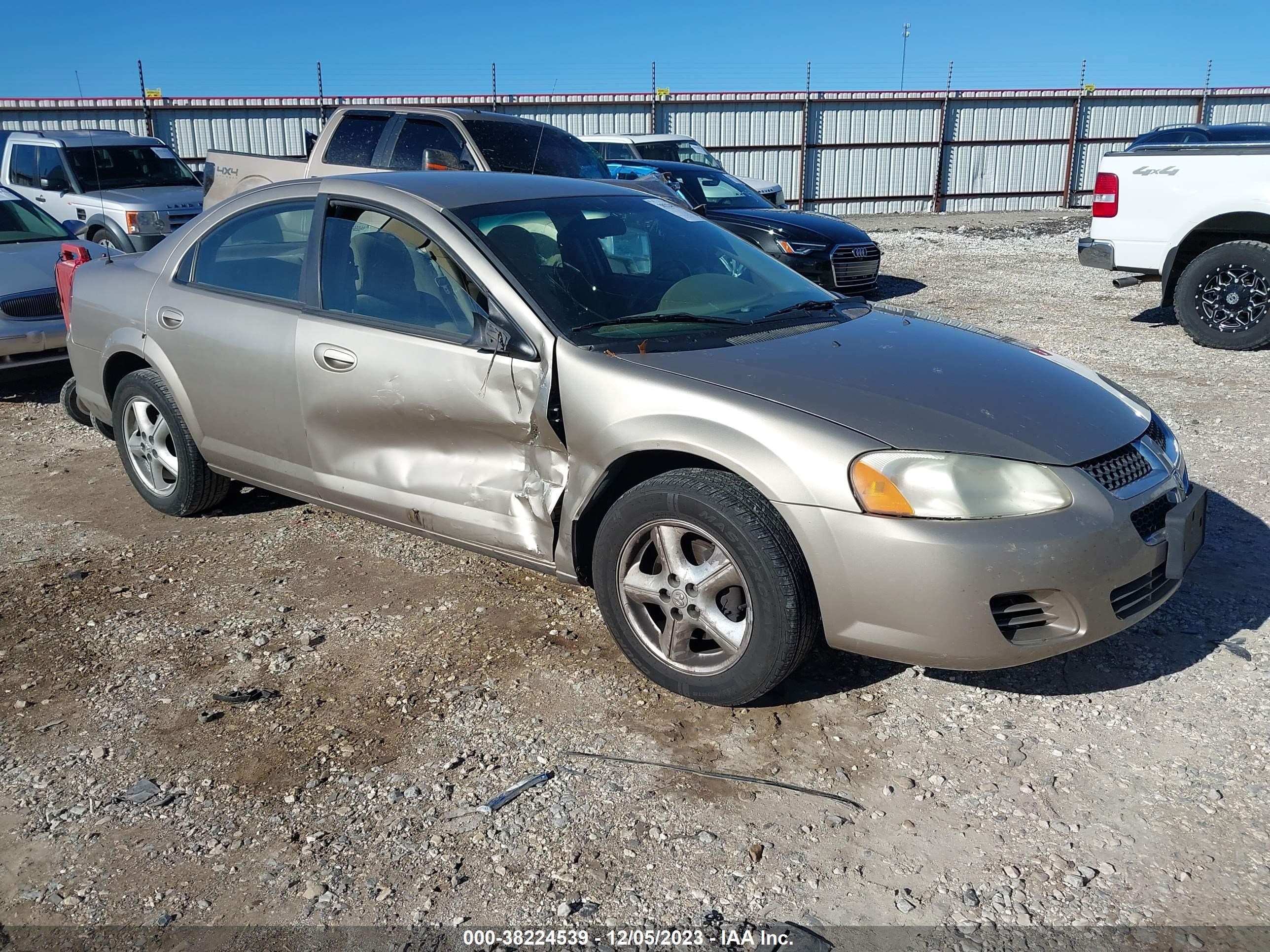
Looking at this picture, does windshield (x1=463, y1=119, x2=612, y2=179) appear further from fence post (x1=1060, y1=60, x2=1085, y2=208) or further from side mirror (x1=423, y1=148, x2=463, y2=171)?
fence post (x1=1060, y1=60, x2=1085, y2=208)

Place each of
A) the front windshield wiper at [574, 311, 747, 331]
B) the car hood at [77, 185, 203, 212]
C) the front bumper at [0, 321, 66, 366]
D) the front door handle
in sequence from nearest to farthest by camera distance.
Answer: the front windshield wiper at [574, 311, 747, 331] < the front door handle < the front bumper at [0, 321, 66, 366] < the car hood at [77, 185, 203, 212]

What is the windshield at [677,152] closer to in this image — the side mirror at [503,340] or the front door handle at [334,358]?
the front door handle at [334,358]

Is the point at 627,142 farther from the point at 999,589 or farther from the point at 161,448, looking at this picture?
the point at 999,589

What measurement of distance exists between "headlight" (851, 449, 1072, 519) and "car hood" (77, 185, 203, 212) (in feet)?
34.5

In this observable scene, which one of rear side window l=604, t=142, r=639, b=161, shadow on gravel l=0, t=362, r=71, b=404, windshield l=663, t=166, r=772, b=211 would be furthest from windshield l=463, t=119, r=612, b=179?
rear side window l=604, t=142, r=639, b=161

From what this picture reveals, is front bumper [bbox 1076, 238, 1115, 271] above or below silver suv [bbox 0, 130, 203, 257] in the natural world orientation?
below

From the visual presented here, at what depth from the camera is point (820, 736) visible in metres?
3.21

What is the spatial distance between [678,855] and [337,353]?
7.57 feet

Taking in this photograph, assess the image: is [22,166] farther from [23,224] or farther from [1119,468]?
[1119,468]

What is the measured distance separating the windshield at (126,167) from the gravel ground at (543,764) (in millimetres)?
9241

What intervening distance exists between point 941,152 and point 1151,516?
2289 centimetres

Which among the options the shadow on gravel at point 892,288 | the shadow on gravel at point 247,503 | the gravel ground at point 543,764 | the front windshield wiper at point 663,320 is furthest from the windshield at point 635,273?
the shadow on gravel at point 892,288

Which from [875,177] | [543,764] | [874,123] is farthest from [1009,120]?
[543,764]

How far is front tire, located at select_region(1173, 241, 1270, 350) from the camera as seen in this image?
854cm
